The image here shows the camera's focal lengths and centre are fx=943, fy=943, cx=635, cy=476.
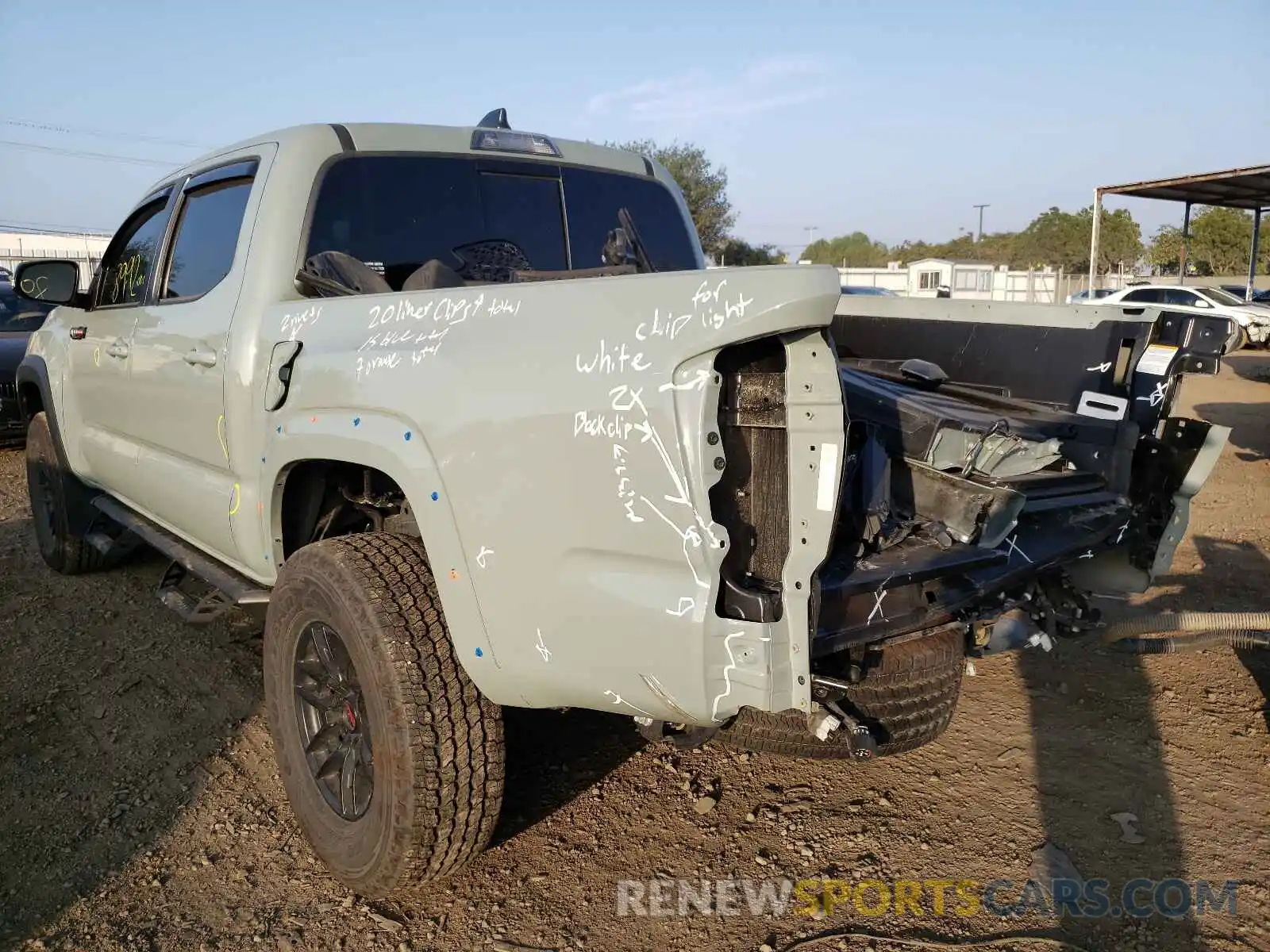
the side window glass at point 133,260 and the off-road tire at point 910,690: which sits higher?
the side window glass at point 133,260

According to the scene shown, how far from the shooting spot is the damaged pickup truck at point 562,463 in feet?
6.59

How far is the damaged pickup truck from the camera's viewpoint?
79.0 inches

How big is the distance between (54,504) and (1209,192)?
2328 centimetres

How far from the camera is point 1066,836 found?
120 inches

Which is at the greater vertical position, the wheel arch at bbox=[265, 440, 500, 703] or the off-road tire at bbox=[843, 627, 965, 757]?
the wheel arch at bbox=[265, 440, 500, 703]

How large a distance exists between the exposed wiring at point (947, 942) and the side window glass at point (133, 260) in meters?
3.63

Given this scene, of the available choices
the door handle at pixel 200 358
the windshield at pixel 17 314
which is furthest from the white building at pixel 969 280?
the door handle at pixel 200 358

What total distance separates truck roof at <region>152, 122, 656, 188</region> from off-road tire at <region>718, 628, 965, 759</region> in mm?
2322

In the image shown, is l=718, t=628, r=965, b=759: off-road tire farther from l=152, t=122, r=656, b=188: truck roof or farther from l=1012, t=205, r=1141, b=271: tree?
l=1012, t=205, r=1141, b=271: tree

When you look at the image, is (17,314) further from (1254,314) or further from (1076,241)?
(1076,241)

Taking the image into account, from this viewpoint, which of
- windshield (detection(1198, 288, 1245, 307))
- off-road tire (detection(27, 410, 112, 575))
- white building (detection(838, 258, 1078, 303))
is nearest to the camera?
off-road tire (detection(27, 410, 112, 575))

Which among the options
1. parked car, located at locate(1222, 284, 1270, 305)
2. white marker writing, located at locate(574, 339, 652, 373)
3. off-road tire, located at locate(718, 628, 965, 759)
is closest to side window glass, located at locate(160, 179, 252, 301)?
white marker writing, located at locate(574, 339, 652, 373)

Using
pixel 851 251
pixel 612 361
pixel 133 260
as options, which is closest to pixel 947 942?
pixel 612 361

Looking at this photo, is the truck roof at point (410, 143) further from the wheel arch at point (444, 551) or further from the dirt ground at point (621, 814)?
the dirt ground at point (621, 814)
